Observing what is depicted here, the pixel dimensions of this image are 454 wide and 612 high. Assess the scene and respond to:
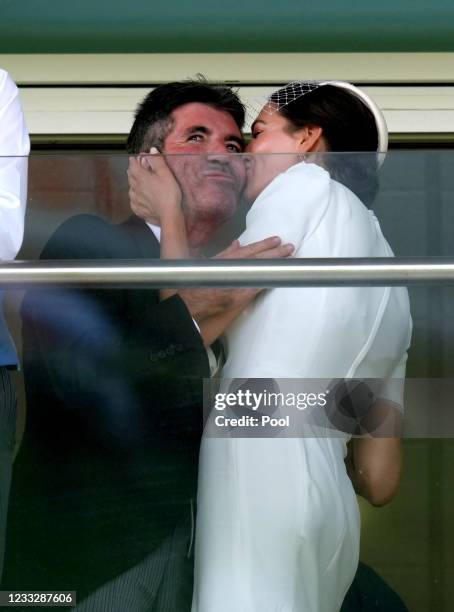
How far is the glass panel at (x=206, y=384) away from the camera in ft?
7.14

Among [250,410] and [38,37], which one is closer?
[250,410]

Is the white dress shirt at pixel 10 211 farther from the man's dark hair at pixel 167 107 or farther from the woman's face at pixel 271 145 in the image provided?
the man's dark hair at pixel 167 107

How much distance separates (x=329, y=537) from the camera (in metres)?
2.20

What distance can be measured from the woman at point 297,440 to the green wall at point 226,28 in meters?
1.39

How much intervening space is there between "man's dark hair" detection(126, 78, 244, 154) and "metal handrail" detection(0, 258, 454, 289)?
0.74 m

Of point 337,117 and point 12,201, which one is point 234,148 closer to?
point 337,117

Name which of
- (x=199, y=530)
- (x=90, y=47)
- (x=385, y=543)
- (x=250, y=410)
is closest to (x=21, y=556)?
(x=199, y=530)

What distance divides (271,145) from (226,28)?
1021 millimetres

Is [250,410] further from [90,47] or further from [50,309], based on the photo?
[90,47]

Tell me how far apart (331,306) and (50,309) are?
1.51 feet

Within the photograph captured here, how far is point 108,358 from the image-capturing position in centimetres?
221

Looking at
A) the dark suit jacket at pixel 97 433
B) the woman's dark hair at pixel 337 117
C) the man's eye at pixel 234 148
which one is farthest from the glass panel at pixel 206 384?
the man's eye at pixel 234 148

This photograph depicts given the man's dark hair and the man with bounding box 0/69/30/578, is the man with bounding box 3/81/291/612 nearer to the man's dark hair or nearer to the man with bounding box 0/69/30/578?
the man with bounding box 0/69/30/578

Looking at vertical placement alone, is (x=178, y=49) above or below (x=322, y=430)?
above
